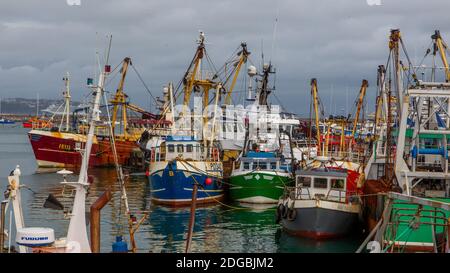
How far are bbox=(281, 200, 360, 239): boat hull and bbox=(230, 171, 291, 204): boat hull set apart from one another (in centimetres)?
1250

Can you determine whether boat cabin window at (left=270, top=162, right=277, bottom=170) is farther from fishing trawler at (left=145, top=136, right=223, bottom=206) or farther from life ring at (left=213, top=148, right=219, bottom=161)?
life ring at (left=213, top=148, right=219, bottom=161)

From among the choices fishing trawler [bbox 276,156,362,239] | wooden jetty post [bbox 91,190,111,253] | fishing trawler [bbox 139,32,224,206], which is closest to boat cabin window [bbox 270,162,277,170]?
fishing trawler [bbox 139,32,224,206]

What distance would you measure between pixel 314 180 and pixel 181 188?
1222cm

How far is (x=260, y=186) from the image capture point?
43625 millimetres

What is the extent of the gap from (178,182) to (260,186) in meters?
5.74

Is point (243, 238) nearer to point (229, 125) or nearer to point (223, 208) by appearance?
point (223, 208)

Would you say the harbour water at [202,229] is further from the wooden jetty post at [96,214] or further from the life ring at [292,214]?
the wooden jetty post at [96,214]

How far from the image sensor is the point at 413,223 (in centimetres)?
1548

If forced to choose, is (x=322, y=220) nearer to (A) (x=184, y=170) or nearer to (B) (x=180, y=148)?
(A) (x=184, y=170)

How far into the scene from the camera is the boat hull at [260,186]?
4356cm

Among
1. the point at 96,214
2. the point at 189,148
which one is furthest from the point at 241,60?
the point at 96,214

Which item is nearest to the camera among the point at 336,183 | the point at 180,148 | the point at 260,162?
the point at 336,183

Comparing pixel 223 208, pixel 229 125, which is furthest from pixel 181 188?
pixel 229 125

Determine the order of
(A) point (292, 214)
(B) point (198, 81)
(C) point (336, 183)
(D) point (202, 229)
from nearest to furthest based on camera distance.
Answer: (A) point (292, 214)
(C) point (336, 183)
(D) point (202, 229)
(B) point (198, 81)
